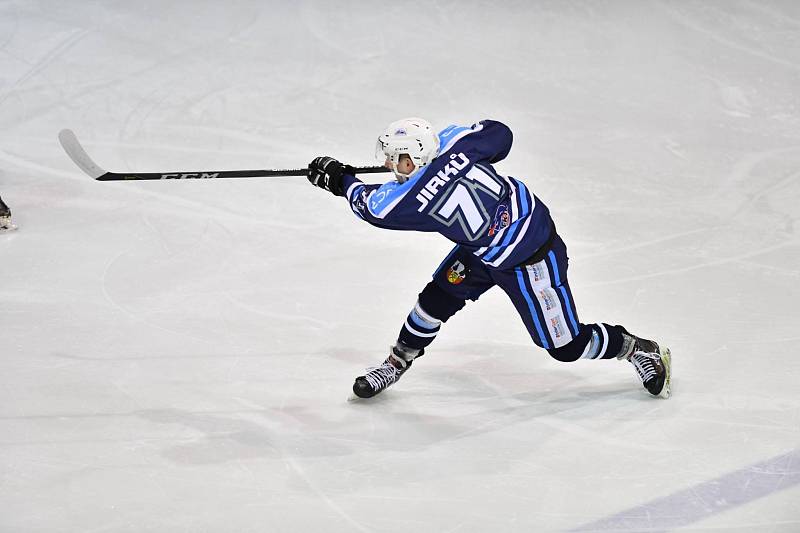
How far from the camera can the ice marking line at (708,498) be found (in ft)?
10.7

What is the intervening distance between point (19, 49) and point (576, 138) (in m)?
3.39

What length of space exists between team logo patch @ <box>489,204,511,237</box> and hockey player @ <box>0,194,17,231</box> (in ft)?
8.49

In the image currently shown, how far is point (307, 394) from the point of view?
13.2ft

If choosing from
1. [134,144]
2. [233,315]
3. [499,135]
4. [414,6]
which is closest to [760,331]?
[499,135]

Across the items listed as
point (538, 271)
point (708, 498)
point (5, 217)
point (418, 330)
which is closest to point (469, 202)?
point (538, 271)

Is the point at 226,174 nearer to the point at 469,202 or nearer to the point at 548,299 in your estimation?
the point at 469,202

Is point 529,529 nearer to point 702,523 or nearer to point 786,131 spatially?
point 702,523

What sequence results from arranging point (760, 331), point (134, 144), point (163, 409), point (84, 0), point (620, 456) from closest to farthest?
1. point (620, 456)
2. point (163, 409)
3. point (760, 331)
4. point (134, 144)
5. point (84, 0)

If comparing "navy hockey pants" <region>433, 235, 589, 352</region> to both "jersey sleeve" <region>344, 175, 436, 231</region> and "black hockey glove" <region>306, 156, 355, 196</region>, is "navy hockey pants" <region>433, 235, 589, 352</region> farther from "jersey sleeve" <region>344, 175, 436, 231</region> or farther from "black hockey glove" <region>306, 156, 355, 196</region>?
"black hockey glove" <region>306, 156, 355, 196</region>

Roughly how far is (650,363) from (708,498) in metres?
0.66

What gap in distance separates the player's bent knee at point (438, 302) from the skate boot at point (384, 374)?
0.18 m

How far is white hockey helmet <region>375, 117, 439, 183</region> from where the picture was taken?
3.53m

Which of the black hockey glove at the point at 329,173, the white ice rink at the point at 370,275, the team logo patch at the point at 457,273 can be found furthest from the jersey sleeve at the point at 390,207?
the white ice rink at the point at 370,275

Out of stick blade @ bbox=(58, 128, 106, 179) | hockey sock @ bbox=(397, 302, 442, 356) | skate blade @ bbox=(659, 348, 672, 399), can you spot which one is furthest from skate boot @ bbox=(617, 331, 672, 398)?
stick blade @ bbox=(58, 128, 106, 179)
